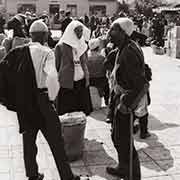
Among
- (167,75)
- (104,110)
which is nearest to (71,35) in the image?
(104,110)

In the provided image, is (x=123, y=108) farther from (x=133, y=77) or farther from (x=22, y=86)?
(x=22, y=86)

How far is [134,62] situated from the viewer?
12.9ft

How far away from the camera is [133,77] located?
12.8ft

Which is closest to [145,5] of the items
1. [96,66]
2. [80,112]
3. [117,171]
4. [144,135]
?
[96,66]

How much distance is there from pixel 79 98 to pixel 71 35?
35.3 inches

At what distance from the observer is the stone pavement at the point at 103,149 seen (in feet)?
16.1

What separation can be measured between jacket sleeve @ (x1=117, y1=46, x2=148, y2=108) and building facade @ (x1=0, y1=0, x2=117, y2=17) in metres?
42.6

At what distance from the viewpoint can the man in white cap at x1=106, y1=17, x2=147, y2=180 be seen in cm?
392

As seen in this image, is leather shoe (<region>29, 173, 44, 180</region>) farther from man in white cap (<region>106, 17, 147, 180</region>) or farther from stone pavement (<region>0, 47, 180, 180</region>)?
man in white cap (<region>106, 17, 147, 180</region>)

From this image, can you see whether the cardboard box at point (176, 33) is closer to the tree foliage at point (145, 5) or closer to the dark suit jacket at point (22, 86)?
the dark suit jacket at point (22, 86)

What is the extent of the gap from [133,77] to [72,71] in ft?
6.19

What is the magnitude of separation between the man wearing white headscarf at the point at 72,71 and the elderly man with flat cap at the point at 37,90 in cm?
121

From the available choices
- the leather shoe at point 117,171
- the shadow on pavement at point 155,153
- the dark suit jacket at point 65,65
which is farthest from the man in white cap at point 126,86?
the dark suit jacket at point 65,65

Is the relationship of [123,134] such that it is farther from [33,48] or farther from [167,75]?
[167,75]
